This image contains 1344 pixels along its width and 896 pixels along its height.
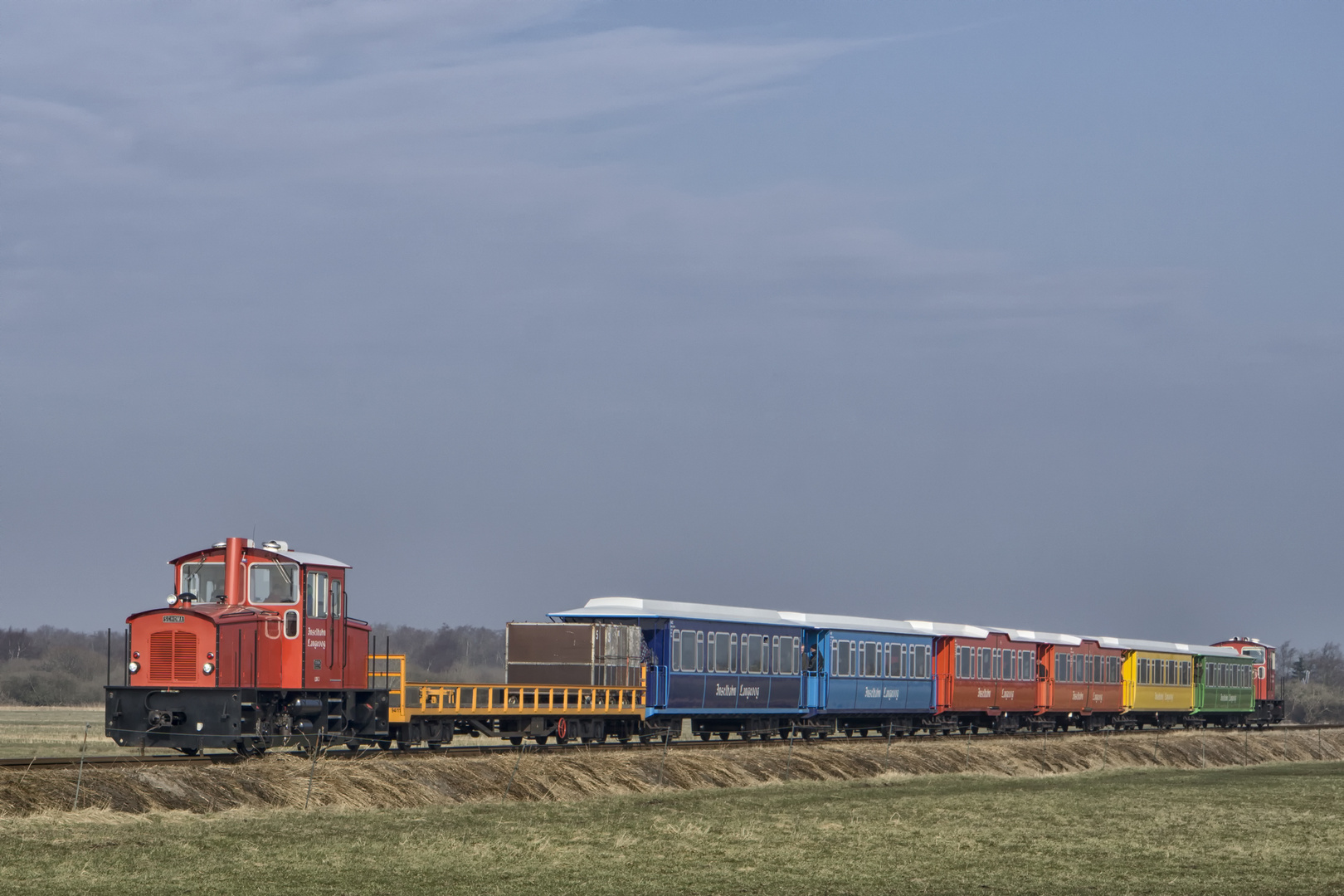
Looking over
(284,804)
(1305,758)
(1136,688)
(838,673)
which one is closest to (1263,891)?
(284,804)

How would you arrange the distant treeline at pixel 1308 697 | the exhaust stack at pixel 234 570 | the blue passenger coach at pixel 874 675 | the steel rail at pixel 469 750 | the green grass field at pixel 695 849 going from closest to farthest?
the green grass field at pixel 695 849
the steel rail at pixel 469 750
the exhaust stack at pixel 234 570
the blue passenger coach at pixel 874 675
the distant treeline at pixel 1308 697

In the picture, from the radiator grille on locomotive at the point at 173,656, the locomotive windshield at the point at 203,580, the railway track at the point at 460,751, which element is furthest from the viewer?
the locomotive windshield at the point at 203,580

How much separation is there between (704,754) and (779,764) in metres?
2.31

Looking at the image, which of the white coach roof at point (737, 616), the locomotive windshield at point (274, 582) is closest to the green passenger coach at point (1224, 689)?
the white coach roof at point (737, 616)

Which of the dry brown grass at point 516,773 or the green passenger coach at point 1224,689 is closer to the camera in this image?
the dry brown grass at point 516,773

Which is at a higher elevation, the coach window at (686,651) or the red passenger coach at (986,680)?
the coach window at (686,651)

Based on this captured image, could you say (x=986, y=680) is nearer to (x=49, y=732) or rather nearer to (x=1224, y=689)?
(x=1224, y=689)

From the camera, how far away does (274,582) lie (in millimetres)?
32188

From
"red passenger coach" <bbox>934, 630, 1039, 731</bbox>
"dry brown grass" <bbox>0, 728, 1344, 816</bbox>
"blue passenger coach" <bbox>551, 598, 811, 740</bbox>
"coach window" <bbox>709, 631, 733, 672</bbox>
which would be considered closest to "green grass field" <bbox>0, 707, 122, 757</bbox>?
"dry brown grass" <bbox>0, 728, 1344, 816</bbox>

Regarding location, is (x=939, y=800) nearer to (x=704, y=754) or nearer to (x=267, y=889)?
(x=704, y=754)

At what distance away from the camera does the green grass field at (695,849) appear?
795 inches

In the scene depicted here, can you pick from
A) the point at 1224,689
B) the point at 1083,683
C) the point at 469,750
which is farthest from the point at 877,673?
the point at 1224,689

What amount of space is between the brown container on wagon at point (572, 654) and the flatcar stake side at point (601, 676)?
0.04 meters

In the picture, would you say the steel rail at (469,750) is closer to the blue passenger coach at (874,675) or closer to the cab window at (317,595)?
the blue passenger coach at (874,675)
